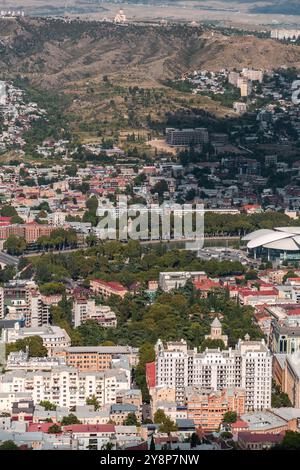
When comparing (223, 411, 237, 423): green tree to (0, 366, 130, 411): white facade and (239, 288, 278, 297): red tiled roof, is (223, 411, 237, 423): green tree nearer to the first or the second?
(0, 366, 130, 411): white facade

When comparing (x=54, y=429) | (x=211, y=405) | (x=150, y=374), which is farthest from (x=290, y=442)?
(x=150, y=374)

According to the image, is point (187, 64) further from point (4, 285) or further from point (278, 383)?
point (278, 383)

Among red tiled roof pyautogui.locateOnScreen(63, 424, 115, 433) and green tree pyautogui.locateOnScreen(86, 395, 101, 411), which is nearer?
red tiled roof pyautogui.locateOnScreen(63, 424, 115, 433)

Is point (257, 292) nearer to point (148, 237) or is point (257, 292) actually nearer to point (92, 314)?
point (92, 314)

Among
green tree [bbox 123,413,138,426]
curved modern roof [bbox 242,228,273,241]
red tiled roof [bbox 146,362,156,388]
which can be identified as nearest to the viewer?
green tree [bbox 123,413,138,426]

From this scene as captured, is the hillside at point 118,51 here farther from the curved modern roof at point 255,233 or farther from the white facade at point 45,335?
the white facade at point 45,335

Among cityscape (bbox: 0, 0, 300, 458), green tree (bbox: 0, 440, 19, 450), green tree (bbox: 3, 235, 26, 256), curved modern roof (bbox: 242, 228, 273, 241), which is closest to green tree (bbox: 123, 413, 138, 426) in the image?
cityscape (bbox: 0, 0, 300, 458)

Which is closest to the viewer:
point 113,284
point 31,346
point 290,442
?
point 290,442

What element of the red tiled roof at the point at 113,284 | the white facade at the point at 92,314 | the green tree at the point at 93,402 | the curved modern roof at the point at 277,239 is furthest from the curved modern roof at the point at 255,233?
the green tree at the point at 93,402
